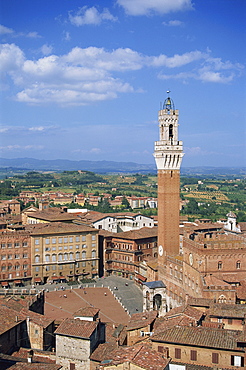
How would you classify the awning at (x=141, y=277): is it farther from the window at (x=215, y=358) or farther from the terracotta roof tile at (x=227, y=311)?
the window at (x=215, y=358)

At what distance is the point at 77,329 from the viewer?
2441cm

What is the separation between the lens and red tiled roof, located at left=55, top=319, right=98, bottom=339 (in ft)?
78.7

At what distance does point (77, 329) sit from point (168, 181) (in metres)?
32.0

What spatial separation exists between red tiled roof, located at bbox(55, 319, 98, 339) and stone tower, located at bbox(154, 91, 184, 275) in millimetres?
29387

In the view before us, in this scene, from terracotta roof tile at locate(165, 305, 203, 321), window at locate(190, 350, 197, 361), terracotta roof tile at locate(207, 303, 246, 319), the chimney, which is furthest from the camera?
terracotta roof tile at locate(207, 303, 246, 319)

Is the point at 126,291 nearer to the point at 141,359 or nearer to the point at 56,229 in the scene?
the point at 56,229

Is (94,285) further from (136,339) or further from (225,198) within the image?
(225,198)

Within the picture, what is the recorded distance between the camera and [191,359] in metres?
22.8

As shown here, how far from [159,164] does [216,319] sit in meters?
28.5

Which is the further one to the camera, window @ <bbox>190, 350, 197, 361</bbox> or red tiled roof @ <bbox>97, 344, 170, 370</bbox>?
window @ <bbox>190, 350, 197, 361</bbox>

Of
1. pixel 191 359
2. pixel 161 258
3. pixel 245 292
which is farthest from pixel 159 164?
pixel 191 359

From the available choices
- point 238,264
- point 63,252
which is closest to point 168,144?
point 238,264

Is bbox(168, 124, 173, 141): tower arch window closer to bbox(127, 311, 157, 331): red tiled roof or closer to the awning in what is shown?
the awning

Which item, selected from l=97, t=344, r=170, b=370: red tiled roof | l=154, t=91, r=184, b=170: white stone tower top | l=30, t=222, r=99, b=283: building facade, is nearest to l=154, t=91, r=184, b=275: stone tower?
l=154, t=91, r=184, b=170: white stone tower top
